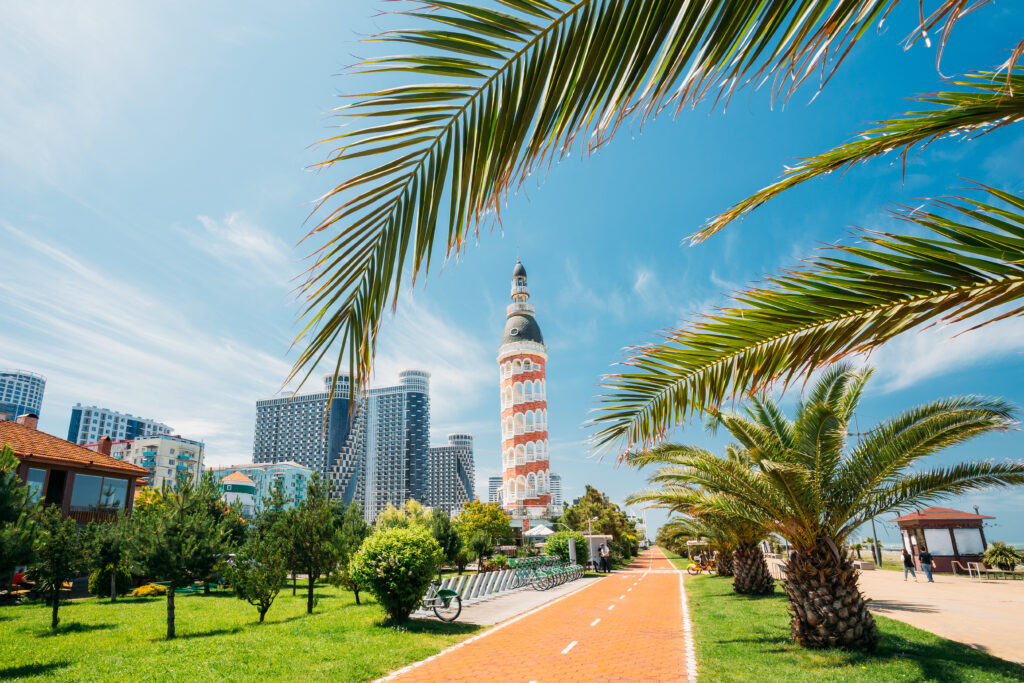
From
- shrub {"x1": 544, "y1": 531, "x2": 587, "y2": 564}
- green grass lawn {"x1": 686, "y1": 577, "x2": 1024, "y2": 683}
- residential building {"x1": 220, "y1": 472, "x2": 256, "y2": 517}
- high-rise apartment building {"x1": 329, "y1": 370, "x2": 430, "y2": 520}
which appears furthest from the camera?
high-rise apartment building {"x1": 329, "y1": 370, "x2": 430, "y2": 520}

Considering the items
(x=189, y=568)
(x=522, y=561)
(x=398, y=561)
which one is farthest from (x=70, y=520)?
(x=522, y=561)

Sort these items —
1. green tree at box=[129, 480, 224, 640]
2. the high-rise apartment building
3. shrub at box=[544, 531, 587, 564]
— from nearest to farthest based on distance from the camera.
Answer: green tree at box=[129, 480, 224, 640] < shrub at box=[544, 531, 587, 564] < the high-rise apartment building

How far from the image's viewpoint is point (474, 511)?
1505 inches

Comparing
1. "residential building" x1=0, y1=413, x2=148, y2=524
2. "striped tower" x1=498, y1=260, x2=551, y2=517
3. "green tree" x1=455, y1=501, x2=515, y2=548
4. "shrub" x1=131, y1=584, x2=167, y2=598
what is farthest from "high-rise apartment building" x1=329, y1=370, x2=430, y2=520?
"shrub" x1=131, y1=584, x2=167, y2=598

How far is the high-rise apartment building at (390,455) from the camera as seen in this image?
15725cm

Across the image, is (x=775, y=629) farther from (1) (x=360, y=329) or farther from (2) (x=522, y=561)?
(2) (x=522, y=561)

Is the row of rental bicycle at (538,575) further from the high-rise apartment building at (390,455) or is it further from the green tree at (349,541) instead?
the high-rise apartment building at (390,455)

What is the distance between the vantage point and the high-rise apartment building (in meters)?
157

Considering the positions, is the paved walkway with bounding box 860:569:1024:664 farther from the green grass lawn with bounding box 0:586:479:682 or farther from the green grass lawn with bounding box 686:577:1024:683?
the green grass lawn with bounding box 0:586:479:682

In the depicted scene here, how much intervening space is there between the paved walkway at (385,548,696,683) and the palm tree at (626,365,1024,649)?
247 cm

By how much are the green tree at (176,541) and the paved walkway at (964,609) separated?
15107mm

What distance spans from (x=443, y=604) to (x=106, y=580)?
50.3 ft

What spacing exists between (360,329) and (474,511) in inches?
1508

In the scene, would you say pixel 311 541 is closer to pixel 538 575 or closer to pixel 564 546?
pixel 538 575
